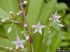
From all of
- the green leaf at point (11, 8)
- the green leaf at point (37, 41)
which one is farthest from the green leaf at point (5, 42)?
the green leaf at point (37, 41)

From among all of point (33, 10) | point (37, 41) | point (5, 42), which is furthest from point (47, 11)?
point (5, 42)

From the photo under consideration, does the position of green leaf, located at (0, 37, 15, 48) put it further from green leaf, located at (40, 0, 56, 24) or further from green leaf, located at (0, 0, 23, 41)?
green leaf, located at (40, 0, 56, 24)

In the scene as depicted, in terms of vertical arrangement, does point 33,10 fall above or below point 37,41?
above

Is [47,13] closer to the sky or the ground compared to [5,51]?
closer to the sky

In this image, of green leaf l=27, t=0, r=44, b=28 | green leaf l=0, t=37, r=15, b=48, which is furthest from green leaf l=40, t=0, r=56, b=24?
green leaf l=0, t=37, r=15, b=48

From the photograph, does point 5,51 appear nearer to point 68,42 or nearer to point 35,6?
point 35,6

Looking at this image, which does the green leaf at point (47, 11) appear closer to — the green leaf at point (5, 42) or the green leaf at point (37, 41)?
the green leaf at point (37, 41)

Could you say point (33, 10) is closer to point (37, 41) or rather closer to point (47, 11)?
point (47, 11)

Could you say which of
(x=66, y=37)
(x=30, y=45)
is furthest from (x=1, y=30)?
(x=66, y=37)
